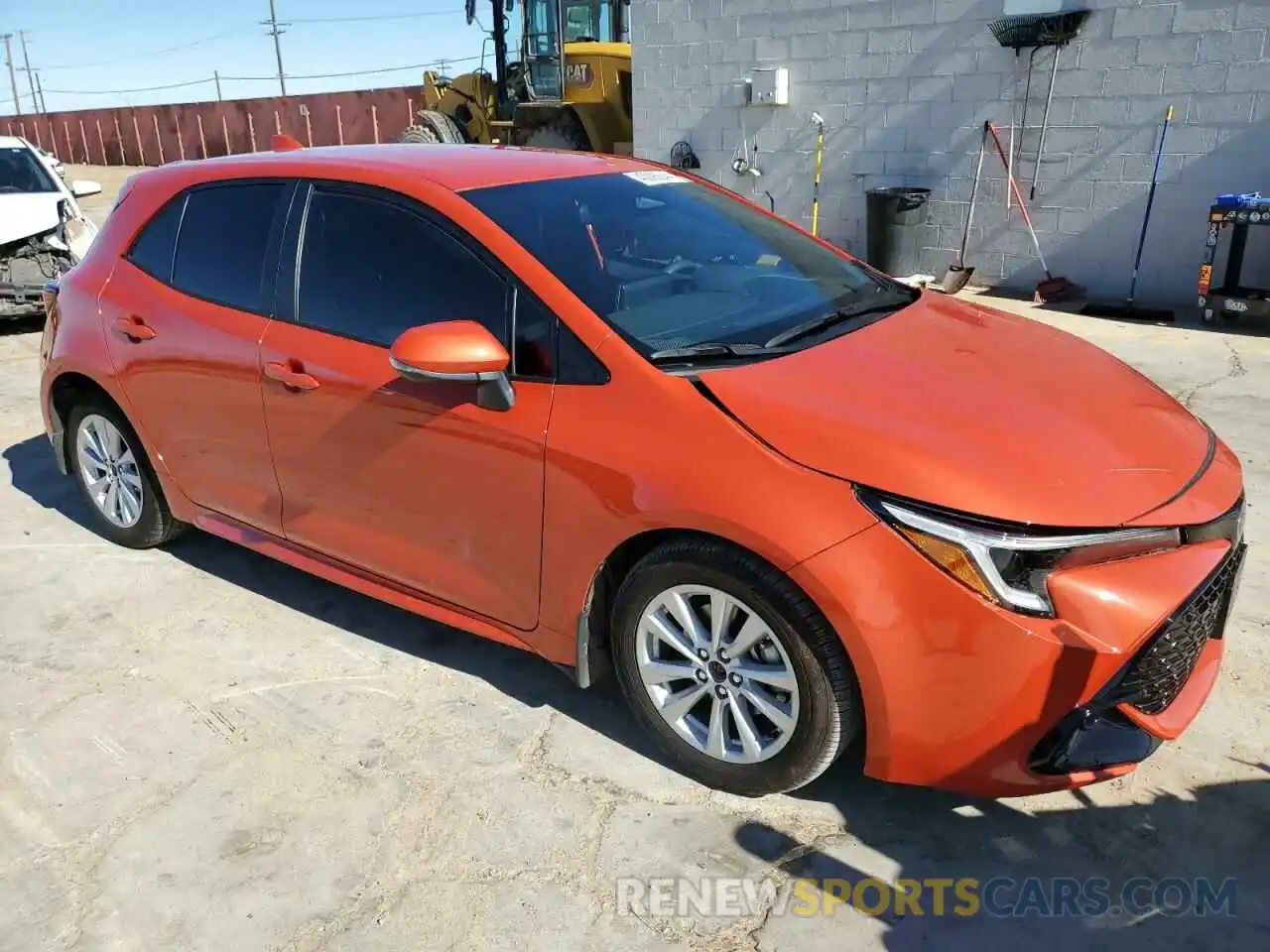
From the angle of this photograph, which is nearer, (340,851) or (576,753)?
(340,851)

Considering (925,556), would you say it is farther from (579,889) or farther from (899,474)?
(579,889)

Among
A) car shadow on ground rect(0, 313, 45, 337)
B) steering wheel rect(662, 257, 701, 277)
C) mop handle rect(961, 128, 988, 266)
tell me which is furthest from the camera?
mop handle rect(961, 128, 988, 266)

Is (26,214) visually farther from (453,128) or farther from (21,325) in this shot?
(453,128)

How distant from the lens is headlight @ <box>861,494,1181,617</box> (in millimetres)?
2201

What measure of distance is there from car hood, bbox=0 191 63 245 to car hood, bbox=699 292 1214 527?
8312 mm

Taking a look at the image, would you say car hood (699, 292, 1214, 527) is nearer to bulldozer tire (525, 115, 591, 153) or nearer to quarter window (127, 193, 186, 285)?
quarter window (127, 193, 186, 285)

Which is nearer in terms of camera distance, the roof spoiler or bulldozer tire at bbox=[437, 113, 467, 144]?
the roof spoiler

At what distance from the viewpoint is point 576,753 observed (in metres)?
2.93

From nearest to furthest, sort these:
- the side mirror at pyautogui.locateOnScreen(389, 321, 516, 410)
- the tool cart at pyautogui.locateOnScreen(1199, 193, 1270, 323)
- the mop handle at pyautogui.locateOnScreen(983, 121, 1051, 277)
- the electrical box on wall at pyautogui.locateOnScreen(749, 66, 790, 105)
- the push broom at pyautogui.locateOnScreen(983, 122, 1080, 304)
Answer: the side mirror at pyautogui.locateOnScreen(389, 321, 516, 410) → the tool cart at pyautogui.locateOnScreen(1199, 193, 1270, 323) → the push broom at pyautogui.locateOnScreen(983, 122, 1080, 304) → the mop handle at pyautogui.locateOnScreen(983, 121, 1051, 277) → the electrical box on wall at pyautogui.locateOnScreen(749, 66, 790, 105)

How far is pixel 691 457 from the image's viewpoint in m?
2.47

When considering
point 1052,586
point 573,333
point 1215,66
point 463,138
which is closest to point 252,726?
point 573,333

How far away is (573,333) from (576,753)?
1.22m

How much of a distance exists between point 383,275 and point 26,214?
7.42 meters
